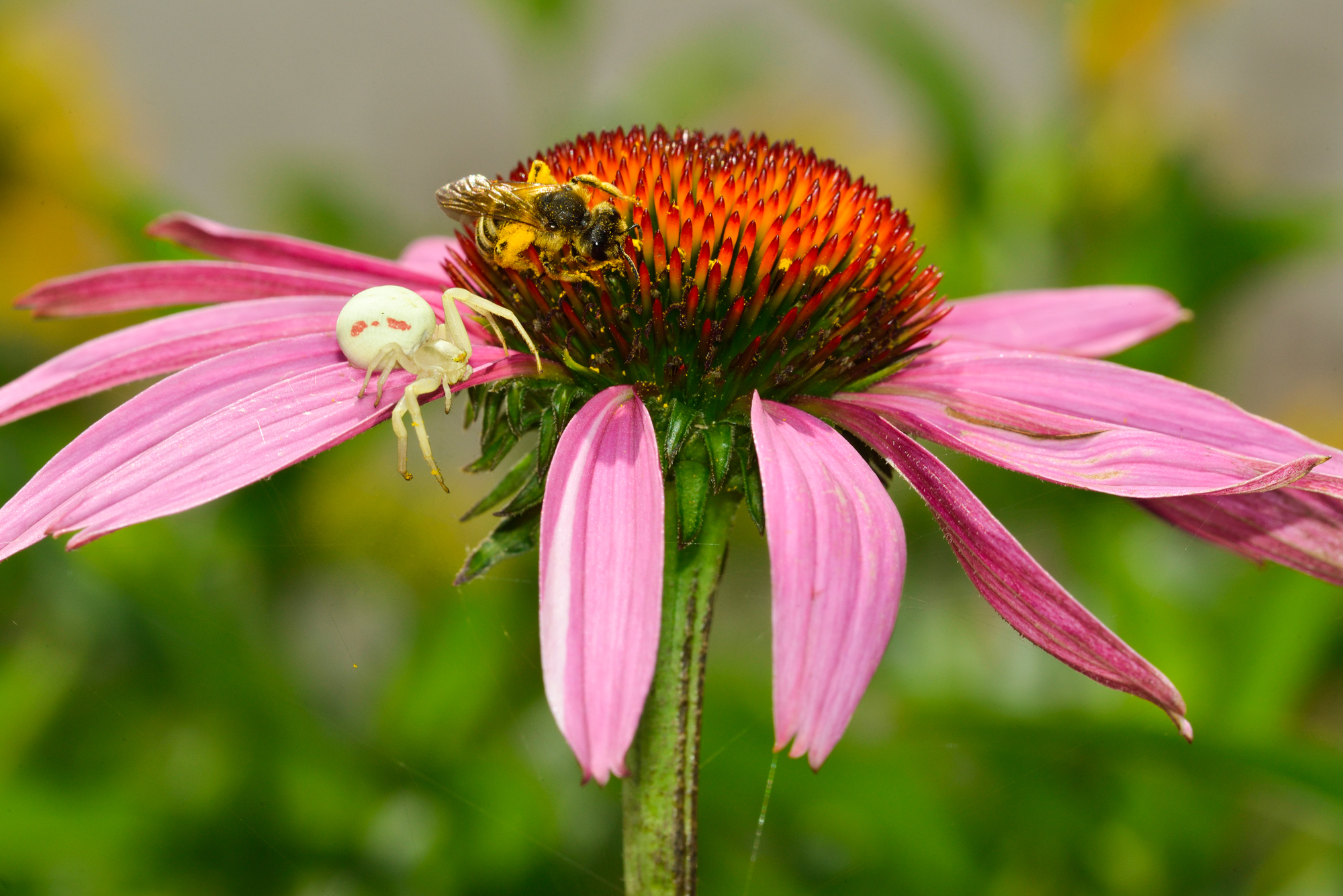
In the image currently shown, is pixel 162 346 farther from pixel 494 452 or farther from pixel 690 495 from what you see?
pixel 690 495

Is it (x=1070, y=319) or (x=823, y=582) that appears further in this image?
(x=1070, y=319)

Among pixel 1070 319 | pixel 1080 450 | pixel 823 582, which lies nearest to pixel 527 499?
pixel 823 582

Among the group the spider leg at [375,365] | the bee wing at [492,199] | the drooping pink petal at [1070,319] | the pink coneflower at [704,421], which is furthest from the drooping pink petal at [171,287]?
the drooping pink petal at [1070,319]

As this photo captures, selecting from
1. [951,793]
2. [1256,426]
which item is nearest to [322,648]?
[951,793]

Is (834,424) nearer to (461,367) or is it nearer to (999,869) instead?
(461,367)

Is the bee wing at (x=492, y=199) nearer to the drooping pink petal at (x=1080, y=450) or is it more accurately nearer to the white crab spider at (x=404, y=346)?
the white crab spider at (x=404, y=346)

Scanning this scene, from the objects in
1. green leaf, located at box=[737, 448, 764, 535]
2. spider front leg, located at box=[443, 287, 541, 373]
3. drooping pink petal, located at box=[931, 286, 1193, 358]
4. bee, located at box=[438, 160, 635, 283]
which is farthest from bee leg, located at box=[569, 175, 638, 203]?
drooping pink petal, located at box=[931, 286, 1193, 358]

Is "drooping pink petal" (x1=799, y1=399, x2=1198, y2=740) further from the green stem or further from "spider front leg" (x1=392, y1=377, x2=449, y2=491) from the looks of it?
"spider front leg" (x1=392, y1=377, x2=449, y2=491)
